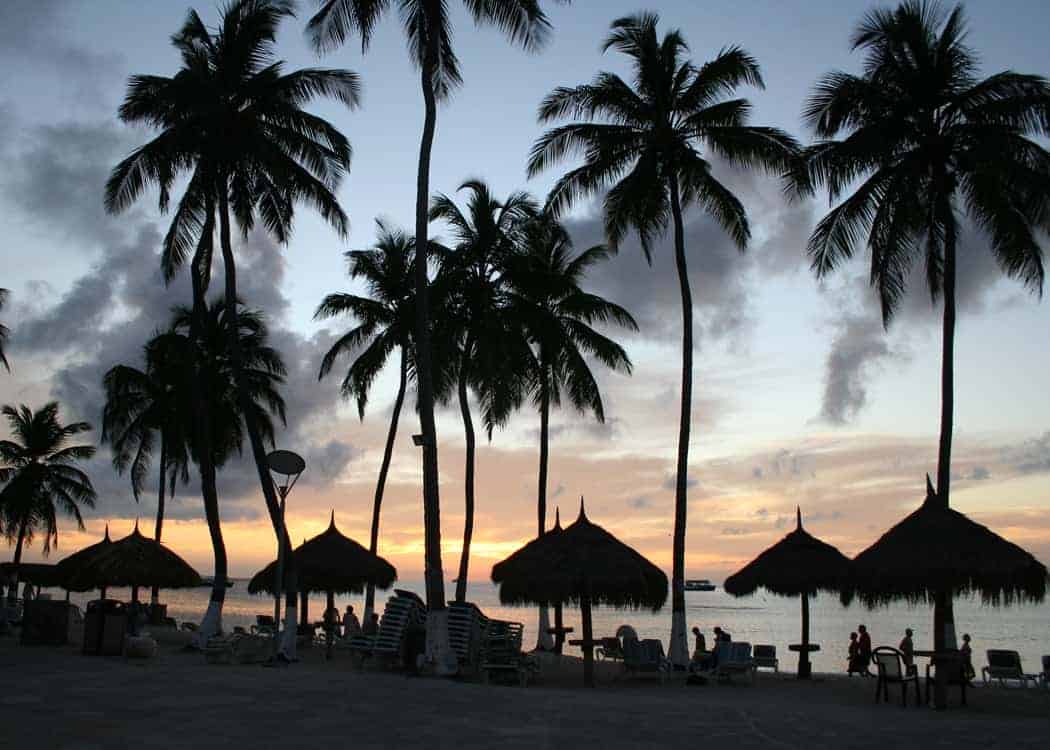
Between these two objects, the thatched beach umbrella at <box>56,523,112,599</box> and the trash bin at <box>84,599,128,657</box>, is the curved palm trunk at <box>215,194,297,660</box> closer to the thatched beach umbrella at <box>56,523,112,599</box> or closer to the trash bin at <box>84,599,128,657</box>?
the trash bin at <box>84,599,128,657</box>

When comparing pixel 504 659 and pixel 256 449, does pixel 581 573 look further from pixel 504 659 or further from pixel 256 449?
pixel 256 449

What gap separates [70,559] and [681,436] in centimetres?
2294

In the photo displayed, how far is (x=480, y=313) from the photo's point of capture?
95.3 ft

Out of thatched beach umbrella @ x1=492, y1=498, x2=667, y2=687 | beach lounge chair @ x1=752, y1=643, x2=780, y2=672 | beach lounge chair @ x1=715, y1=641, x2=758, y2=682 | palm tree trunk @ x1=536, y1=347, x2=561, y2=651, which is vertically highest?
palm tree trunk @ x1=536, y1=347, x2=561, y2=651

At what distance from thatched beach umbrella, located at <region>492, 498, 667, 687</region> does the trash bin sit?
757 cm

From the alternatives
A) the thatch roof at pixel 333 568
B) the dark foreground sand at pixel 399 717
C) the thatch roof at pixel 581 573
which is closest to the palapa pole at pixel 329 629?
the thatch roof at pixel 333 568

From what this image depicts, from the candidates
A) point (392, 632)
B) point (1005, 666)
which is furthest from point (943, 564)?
point (392, 632)

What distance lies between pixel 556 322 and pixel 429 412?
11147mm

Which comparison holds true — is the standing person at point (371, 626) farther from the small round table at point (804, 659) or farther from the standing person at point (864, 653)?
the standing person at point (864, 653)

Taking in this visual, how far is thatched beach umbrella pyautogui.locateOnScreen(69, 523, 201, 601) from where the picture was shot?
91.0 feet

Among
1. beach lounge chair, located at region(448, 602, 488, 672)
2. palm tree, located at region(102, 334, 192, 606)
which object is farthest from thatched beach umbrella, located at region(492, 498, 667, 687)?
palm tree, located at region(102, 334, 192, 606)

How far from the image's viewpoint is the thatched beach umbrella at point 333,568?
25.2 metres

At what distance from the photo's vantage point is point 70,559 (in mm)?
34469

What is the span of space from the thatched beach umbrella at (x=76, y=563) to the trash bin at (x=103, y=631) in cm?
1268
